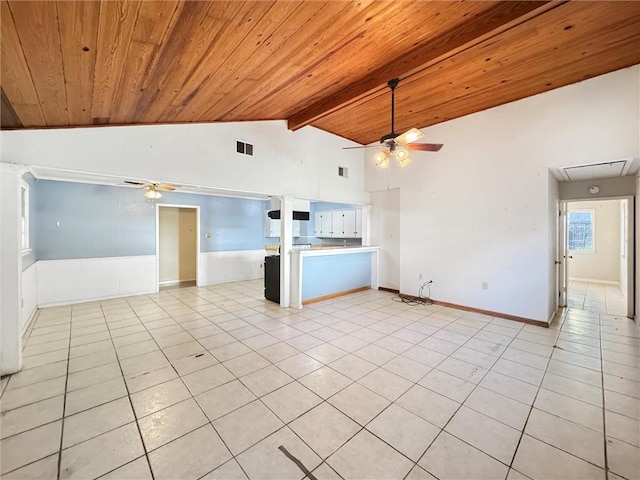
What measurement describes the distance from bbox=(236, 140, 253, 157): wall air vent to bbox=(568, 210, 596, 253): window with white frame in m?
9.04

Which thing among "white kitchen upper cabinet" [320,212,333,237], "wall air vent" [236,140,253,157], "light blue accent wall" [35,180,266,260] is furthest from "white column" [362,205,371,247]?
"light blue accent wall" [35,180,266,260]

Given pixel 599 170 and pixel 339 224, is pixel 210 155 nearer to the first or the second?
pixel 339 224

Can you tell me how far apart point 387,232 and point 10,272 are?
6174 mm

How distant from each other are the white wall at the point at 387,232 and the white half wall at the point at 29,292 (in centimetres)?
649

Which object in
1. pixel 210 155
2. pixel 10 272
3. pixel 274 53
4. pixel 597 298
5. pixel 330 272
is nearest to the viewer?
pixel 274 53

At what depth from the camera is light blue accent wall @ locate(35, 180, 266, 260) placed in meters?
4.93

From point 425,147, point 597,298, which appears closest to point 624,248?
point 597,298

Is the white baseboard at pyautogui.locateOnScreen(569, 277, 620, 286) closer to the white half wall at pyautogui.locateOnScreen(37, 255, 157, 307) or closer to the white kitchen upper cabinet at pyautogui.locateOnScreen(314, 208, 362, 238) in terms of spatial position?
the white kitchen upper cabinet at pyautogui.locateOnScreen(314, 208, 362, 238)

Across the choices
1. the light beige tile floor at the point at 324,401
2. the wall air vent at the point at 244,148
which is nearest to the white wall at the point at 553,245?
the light beige tile floor at the point at 324,401

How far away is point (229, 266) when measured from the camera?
24.4 feet

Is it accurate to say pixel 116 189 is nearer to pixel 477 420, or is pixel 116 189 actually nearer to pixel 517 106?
pixel 477 420

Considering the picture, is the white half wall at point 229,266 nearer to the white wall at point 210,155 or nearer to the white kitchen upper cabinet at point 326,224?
the white kitchen upper cabinet at point 326,224

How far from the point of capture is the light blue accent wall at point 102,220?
4.93 m

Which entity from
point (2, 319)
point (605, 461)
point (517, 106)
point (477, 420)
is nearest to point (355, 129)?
point (517, 106)
